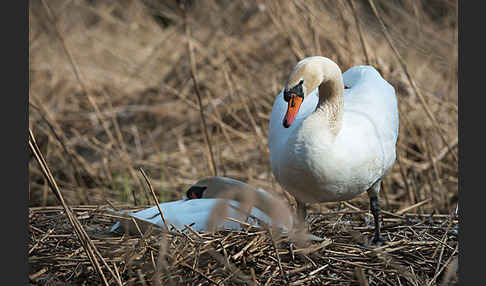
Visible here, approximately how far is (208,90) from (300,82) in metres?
1.57

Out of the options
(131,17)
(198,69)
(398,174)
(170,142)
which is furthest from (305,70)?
(131,17)

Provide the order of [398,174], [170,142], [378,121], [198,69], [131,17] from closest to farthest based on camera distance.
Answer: [378,121] → [398,174] → [170,142] → [198,69] → [131,17]

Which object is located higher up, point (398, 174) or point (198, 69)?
point (198, 69)

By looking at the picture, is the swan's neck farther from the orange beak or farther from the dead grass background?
the dead grass background

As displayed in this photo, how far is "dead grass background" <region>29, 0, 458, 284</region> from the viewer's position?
11.8ft

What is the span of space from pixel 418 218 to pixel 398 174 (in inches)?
41.2

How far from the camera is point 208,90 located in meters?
3.72

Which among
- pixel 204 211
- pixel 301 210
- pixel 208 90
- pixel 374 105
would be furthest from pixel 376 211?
pixel 208 90

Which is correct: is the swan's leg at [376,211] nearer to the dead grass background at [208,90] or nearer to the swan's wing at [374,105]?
the swan's wing at [374,105]

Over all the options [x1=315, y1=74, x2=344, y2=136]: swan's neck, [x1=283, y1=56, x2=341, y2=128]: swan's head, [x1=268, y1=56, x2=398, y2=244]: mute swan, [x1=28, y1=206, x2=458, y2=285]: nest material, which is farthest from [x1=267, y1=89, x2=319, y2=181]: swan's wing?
[x1=28, y1=206, x2=458, y2=285]: nest material

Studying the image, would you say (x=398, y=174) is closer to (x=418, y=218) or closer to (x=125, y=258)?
(x=418, y=218)

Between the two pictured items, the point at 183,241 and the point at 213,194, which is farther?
the point at 213,194

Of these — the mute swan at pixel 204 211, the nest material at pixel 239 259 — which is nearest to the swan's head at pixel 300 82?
the mute swan at pixel 204 211

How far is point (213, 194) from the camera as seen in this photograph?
9.97ft
